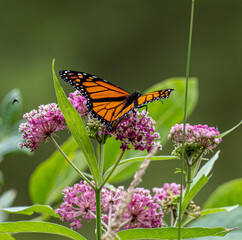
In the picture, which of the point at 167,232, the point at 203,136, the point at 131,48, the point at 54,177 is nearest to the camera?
the point at 167,232

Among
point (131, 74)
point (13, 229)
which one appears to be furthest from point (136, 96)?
point (131, 74)

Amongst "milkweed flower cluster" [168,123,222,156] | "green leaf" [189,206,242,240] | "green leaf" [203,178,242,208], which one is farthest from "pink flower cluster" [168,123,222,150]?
"green leaf" [203,178,242,208]

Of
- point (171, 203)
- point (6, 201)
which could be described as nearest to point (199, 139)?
point (171, 203)

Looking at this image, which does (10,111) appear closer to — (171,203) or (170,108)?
(170,108)

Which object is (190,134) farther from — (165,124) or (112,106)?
(165,124)

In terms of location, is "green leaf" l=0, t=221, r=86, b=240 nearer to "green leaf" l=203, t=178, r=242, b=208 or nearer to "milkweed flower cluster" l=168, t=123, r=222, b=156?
"milkweed flower cluster" l=168, t=123, r=222, b=156

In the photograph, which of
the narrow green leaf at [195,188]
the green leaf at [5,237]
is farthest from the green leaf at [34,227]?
the narrow green leaf at [195,188]

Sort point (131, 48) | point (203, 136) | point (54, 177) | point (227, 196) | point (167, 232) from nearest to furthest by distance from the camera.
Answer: point (167, 232)
point (203, 136)
point (227, 196)
point (54, 177)
point (131, 48)
